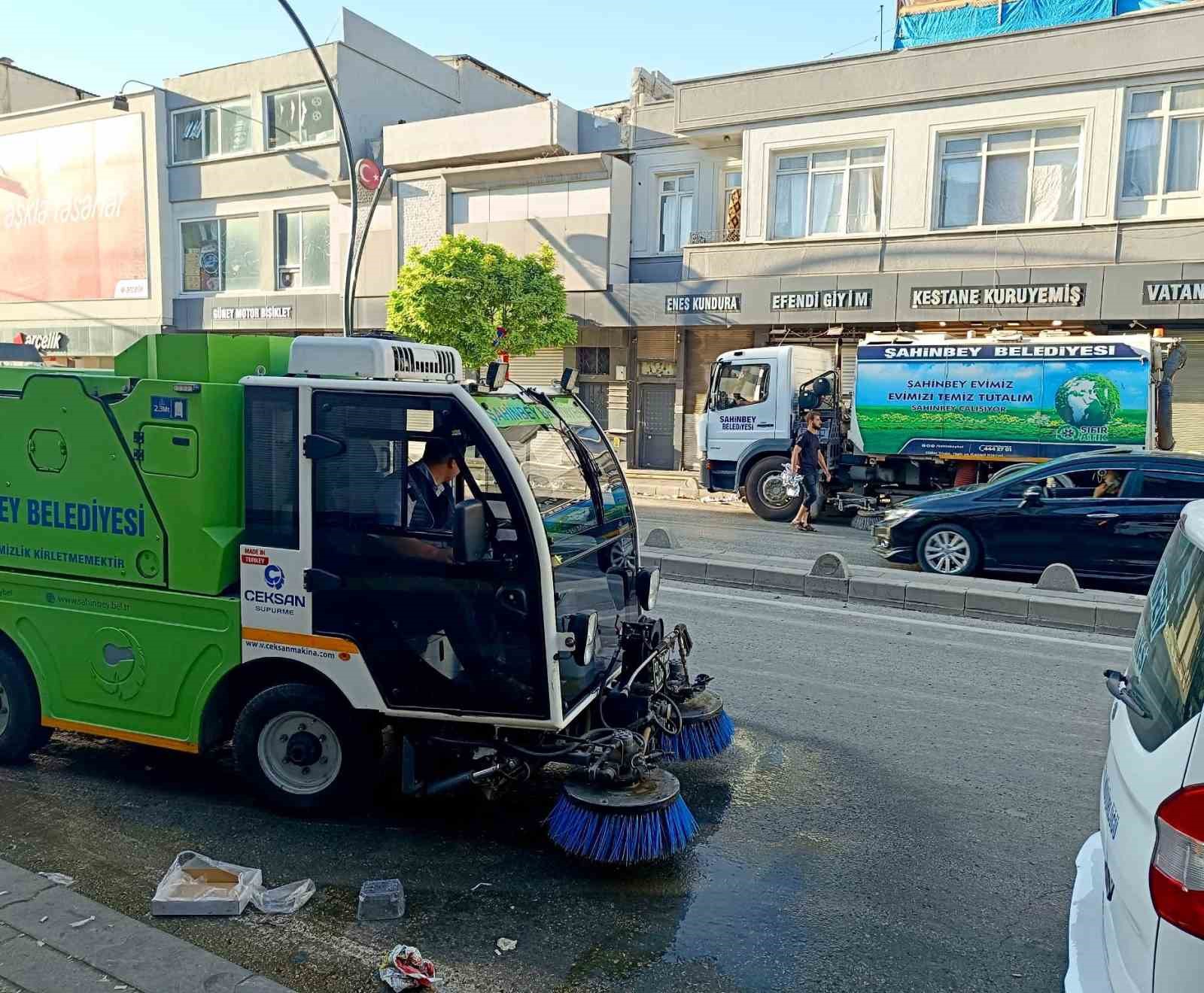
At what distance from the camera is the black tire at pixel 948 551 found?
10734 millimetres

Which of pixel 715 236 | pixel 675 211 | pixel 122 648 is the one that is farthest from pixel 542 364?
pixel 122 648

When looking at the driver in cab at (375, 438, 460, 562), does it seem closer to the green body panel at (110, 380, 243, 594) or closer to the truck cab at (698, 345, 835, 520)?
the green body panel at (110, 380, 243, 594)

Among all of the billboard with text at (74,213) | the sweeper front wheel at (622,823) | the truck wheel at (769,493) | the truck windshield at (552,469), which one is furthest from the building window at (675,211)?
the sweeper front wheel at (622,823)

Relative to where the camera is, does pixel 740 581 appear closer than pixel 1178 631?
No

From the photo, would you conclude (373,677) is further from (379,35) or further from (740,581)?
(379,35)

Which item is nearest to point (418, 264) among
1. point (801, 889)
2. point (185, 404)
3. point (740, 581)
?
point (740, 581)

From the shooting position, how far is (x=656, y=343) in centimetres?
2412

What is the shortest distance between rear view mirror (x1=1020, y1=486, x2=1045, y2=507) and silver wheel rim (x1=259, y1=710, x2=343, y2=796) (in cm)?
815

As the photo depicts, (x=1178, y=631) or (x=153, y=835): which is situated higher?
(x=1178, y=631)

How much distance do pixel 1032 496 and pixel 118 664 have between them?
8765 mm

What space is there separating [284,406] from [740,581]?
6454mm

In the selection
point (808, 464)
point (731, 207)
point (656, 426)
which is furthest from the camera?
point (656, 426)

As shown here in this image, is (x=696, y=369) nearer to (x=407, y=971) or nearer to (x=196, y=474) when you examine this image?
(x=196, y=474)

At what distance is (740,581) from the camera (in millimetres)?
10094
